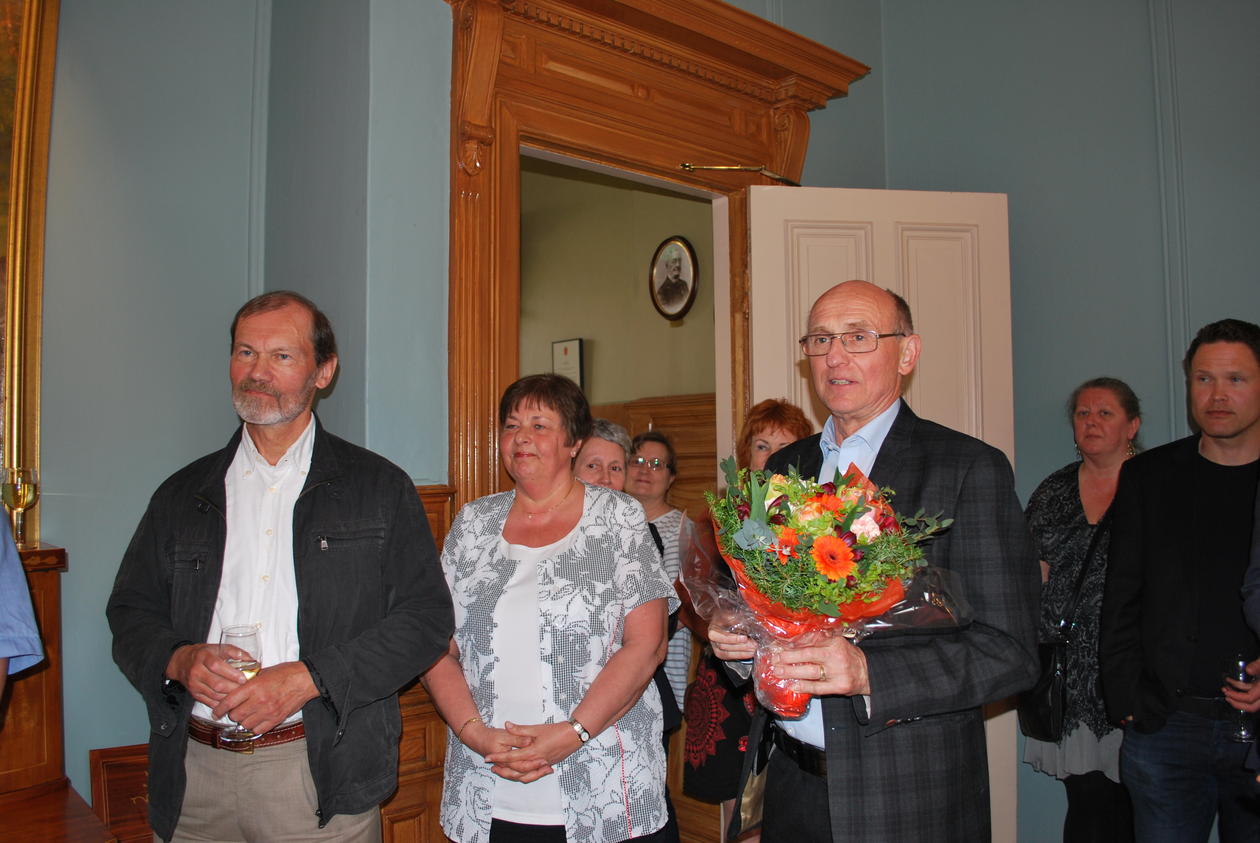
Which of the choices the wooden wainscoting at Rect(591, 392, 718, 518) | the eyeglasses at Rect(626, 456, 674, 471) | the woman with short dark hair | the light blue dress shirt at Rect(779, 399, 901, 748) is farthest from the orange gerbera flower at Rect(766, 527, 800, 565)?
the wooden wainscoting at Rect(591, 392, 718, 518)

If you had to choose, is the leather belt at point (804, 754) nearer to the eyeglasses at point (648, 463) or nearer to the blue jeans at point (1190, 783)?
the blue jeans at point (1190, 783)

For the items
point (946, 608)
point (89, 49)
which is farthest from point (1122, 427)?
point (89, 49)

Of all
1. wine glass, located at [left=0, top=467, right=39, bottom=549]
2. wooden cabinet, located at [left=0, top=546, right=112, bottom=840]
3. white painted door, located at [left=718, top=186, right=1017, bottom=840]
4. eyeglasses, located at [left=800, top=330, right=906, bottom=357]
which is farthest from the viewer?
white painted door, located at [left=718, top=186, right=1017, bottom=840]

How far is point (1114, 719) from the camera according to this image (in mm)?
2541

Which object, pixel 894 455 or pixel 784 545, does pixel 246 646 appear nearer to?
pixel 784 545

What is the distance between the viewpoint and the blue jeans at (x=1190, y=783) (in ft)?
7.95

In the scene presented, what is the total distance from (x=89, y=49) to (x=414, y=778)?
8.72ft

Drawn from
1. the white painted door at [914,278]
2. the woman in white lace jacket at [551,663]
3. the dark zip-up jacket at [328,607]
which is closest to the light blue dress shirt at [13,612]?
the dark zip-up jacket at [328,607]

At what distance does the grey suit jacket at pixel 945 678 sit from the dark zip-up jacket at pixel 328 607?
2.99 ft

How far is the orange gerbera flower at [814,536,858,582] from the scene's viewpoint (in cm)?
135

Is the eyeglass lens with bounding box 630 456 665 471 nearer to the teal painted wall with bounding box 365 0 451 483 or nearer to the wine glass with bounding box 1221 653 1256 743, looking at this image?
the teal painted wall with bounding box 365 0 451 483

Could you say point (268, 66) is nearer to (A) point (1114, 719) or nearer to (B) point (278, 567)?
(B) point (278, 567)

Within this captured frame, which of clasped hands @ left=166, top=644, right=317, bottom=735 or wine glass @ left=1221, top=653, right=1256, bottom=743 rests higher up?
clasped hands @ left=166, top=644, right=317, bottom=735

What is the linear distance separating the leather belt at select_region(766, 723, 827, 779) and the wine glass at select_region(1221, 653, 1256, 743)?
1.26 meters
